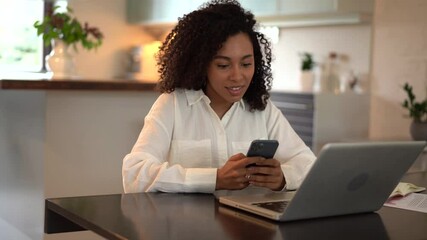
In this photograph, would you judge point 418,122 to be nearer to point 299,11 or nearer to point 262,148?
point 299,11

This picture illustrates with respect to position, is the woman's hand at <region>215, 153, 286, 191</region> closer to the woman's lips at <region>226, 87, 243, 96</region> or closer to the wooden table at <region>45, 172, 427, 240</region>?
the wooden table at <region>45, 172, 427, 240</region>

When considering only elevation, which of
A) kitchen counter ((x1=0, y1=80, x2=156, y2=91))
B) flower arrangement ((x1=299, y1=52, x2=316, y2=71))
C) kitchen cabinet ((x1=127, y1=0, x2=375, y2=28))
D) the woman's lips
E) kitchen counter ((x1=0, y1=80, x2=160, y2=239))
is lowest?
kitchen counter ((x1=0, y1=80, x2=160, y2=239))

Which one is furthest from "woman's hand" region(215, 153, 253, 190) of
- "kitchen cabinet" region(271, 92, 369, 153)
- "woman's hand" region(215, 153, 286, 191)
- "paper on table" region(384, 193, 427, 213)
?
"kitchen cabinet" region(271, 92, 369, 153)

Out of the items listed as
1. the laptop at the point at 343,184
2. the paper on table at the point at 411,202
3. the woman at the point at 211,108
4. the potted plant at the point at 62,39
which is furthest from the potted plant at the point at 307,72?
the laptop at the point at 343,184

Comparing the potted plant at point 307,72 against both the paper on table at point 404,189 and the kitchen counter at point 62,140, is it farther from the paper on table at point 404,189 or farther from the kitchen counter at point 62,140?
the paper on table at point 404,189

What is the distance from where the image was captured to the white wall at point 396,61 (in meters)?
4.83

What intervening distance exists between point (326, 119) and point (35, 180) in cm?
258

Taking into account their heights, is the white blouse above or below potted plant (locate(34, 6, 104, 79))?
below

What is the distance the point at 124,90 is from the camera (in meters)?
3.56

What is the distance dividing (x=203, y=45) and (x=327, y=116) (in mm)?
3359

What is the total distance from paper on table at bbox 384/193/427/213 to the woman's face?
55cm

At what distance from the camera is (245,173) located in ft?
6.12

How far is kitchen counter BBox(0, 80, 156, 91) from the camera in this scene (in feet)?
10.4

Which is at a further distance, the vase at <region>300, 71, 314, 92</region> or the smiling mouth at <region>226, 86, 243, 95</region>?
the vase at <region>300, 71, 314, 92</region>
